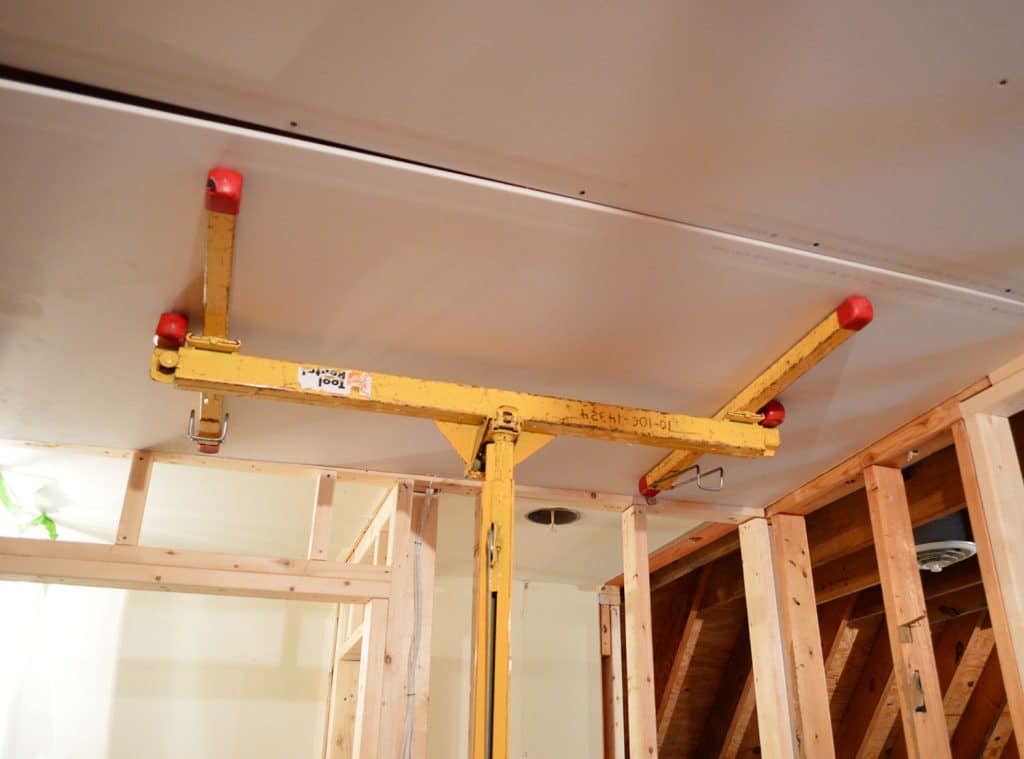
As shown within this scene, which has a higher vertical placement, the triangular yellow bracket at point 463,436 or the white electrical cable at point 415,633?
the triangular yellow bracket at point 463,436

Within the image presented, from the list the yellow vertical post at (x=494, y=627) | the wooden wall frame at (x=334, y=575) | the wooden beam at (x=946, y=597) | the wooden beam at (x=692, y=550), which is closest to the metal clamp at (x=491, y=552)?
the yellow vertical post at (x=494, y=627)

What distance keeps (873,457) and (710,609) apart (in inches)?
89.1

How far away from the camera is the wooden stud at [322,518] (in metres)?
2.77

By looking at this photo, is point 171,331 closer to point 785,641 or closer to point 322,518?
point 322,518

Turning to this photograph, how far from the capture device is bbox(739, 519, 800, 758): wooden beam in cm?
298

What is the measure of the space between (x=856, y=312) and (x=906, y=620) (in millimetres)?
1171

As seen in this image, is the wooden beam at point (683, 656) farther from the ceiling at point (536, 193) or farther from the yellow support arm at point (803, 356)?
the ceiling at point (536, 193)

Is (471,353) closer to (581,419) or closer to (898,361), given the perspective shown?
(581,419)

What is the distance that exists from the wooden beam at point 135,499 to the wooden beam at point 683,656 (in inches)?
123

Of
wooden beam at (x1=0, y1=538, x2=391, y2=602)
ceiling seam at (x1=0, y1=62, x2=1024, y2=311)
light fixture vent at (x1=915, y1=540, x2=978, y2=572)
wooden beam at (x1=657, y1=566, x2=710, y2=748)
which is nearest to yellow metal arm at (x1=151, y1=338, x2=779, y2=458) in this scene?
ceiling seam at (x1=0, y1=62, x2=1024, y2=311)

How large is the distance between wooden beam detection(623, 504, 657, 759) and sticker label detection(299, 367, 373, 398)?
5.00 feet

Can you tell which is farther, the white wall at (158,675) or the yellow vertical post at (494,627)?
the white wall at (158,675)

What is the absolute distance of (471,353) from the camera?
2.22 meters

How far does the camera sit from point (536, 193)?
64.3 inches
